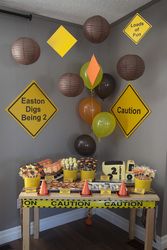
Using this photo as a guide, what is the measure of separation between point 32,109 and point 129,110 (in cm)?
106

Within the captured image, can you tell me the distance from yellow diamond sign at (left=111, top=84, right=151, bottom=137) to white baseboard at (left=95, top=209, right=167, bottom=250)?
3.29 ft

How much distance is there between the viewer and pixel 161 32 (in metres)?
2.45

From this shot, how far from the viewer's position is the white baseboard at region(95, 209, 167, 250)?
8.38ft

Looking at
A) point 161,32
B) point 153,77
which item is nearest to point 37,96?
point 153,77

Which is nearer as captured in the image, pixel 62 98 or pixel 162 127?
pixel 162 127

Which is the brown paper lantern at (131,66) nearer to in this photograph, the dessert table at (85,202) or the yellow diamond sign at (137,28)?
the yellow diamond sign at (137,28)

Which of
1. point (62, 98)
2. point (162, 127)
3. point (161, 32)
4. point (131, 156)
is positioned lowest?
point (131, 156)

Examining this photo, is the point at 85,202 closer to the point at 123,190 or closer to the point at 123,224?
the point at 123,190

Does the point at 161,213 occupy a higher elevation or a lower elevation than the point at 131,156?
lower

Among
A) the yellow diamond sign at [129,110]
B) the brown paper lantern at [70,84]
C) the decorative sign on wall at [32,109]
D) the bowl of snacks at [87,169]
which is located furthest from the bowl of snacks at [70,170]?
the yellow diamond sign at [129,110]

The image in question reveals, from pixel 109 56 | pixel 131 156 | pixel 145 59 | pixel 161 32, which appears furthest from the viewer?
pixel 109 56

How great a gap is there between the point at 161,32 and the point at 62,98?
1.24 meters

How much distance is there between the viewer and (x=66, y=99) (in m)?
2.96

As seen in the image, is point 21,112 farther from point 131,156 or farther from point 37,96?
point 131,156
